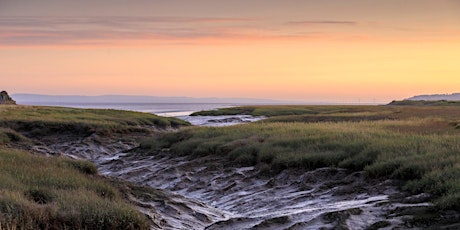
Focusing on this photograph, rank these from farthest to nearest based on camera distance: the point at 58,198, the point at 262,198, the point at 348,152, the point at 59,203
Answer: the point at 348,152 → the point at 262,198 → the point at 58,198 → the point at 59,203

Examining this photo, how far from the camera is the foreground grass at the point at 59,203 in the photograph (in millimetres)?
11805

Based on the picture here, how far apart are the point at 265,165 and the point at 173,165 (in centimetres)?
530

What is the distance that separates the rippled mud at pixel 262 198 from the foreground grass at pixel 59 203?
1201mm

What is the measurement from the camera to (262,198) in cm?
1805

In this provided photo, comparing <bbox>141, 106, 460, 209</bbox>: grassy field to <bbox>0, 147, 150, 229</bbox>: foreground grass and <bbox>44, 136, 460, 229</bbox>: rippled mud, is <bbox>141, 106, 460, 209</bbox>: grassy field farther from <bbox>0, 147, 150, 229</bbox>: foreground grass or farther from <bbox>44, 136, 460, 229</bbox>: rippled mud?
<bbox>0, 147, 150, 229</bbox>: foreground grass

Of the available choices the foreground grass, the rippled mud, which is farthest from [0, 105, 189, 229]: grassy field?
the rippled mud

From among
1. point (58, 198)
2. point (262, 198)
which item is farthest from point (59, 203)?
point (262, 198)

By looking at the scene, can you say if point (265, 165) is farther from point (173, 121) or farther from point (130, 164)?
point (173, 121)

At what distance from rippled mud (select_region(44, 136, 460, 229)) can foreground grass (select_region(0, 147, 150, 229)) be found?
1.20m

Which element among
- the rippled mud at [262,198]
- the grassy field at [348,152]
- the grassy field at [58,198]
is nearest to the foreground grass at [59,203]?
the grassy field at [58,198]

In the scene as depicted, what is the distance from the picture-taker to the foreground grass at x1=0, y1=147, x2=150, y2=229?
465 inches

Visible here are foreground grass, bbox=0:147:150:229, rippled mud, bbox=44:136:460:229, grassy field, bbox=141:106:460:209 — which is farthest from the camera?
grassy field, bbox=141:106:460:209

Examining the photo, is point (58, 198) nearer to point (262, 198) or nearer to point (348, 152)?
point (262, 198)

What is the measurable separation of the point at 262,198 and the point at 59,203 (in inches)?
282
